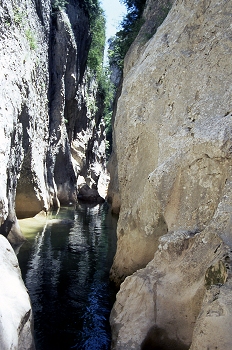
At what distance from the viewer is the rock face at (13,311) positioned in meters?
3.74

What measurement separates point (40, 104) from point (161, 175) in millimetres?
10945

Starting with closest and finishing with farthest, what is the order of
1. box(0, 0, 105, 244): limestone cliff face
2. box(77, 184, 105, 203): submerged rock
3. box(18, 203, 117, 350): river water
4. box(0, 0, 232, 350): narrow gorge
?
box(0, 0, 232, 350): narrow gorge < box(18, 203, 117, 350): river water < box(0, 0, 105, 244): limestone cliff face < box(77, 184, 105, 203): submerged rock

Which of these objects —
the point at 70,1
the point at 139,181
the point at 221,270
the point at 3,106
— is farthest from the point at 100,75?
the point at 221,270

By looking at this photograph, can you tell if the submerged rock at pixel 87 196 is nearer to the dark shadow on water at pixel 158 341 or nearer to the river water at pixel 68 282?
the river water at pixel 68 282

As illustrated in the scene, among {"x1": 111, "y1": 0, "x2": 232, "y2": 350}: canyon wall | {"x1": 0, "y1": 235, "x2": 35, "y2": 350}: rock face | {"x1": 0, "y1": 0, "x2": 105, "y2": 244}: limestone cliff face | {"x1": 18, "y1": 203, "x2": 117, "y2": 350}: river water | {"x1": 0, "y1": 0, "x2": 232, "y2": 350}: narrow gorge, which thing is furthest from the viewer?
{"x1": 0, "y1": 0, "x2": 105, "y2": 244}: limestone cliff face

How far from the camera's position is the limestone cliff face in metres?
10.7

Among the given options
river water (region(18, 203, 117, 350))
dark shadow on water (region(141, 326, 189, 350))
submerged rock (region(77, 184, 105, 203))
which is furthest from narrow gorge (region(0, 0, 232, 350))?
submerged rock (region(77, 184, 105, 203))

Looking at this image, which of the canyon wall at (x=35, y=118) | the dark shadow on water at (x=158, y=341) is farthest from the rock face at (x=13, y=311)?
the dark shadow on water at (x=158, y=341)

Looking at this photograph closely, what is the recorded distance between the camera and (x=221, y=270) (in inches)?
170

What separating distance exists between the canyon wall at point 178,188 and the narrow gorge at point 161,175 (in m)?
0.02

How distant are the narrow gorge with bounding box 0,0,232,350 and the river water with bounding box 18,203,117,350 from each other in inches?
24.6

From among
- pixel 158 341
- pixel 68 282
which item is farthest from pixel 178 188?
pixel 68 282

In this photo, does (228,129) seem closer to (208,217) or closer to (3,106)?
(208,217)

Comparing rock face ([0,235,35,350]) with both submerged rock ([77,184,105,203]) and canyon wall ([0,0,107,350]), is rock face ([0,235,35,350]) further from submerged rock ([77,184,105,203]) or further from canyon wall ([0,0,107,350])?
submerged rock ([77,184,105,203])
